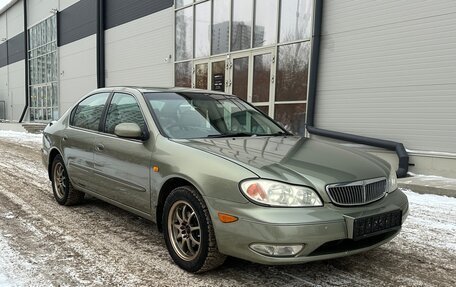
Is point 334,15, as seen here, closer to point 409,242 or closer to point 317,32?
point 317,32

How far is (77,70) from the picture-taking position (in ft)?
72.9

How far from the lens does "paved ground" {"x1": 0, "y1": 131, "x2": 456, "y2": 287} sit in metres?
3.16

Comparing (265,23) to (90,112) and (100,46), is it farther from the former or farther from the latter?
(100,46)

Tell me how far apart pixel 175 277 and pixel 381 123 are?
6670mm

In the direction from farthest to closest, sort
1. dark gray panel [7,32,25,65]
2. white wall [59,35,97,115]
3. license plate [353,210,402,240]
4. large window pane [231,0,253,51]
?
dark gray panel [7,32,25,65] → white wall [59,35,97,115] → large window pane [231,0,253,51] → license plate [353,210,402,240]

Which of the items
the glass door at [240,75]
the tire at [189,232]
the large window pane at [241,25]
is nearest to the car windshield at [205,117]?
the tire at [189,232]

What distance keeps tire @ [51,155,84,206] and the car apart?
0.54m

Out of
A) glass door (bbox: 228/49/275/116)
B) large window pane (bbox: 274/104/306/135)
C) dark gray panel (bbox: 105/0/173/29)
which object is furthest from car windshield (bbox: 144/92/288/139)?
dark gray panel (bbox: 105/0/173/29)

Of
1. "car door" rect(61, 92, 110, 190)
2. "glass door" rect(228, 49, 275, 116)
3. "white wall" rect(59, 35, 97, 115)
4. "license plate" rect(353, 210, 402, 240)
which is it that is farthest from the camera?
"white wall" rect(59, 35, 97, 115)

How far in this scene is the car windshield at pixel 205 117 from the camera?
12.6ft

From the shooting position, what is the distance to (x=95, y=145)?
4.48 meters

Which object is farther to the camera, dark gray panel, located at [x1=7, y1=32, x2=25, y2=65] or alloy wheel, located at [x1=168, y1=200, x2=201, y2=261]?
dark gray panel, located at [x1=7, y1=32, x2=25, y2=65]

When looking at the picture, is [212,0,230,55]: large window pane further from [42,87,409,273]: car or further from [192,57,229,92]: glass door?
[42,87,409,273]: car

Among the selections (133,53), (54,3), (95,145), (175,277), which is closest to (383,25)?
(95,145)
